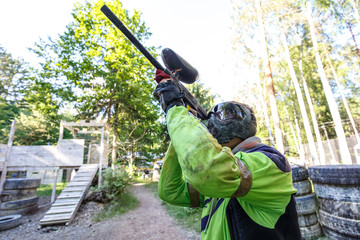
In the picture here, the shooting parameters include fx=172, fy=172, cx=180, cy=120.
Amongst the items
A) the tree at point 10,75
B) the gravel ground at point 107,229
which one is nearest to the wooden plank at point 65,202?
the gravel ground at point 107,229

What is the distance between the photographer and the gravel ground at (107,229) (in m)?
5.86

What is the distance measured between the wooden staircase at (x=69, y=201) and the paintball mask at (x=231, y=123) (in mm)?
8036

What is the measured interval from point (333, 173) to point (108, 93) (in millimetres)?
14137

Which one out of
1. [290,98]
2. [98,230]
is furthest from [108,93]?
[290,98]

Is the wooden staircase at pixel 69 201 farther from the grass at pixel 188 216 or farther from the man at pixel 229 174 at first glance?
the man at pixel 229 174

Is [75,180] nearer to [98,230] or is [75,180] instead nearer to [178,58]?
[98,230]

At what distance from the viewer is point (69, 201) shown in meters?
7.83

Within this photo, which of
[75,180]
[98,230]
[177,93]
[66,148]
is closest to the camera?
[177,93]

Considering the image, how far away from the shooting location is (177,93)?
1.43m

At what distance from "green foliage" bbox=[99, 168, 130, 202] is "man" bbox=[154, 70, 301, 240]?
8880 mm

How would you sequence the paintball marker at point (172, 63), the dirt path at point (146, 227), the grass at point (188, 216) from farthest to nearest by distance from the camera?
the grass at point (188, 216) < the dirt path at point (146, 227) < the paintball marker at point (172, 63)

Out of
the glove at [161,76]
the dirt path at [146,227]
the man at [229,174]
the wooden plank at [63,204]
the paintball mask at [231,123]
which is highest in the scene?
the glove at [161,76]

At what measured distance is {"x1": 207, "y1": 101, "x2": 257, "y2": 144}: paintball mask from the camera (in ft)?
5.30

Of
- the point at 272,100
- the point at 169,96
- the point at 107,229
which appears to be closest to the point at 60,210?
the point at 107,229
